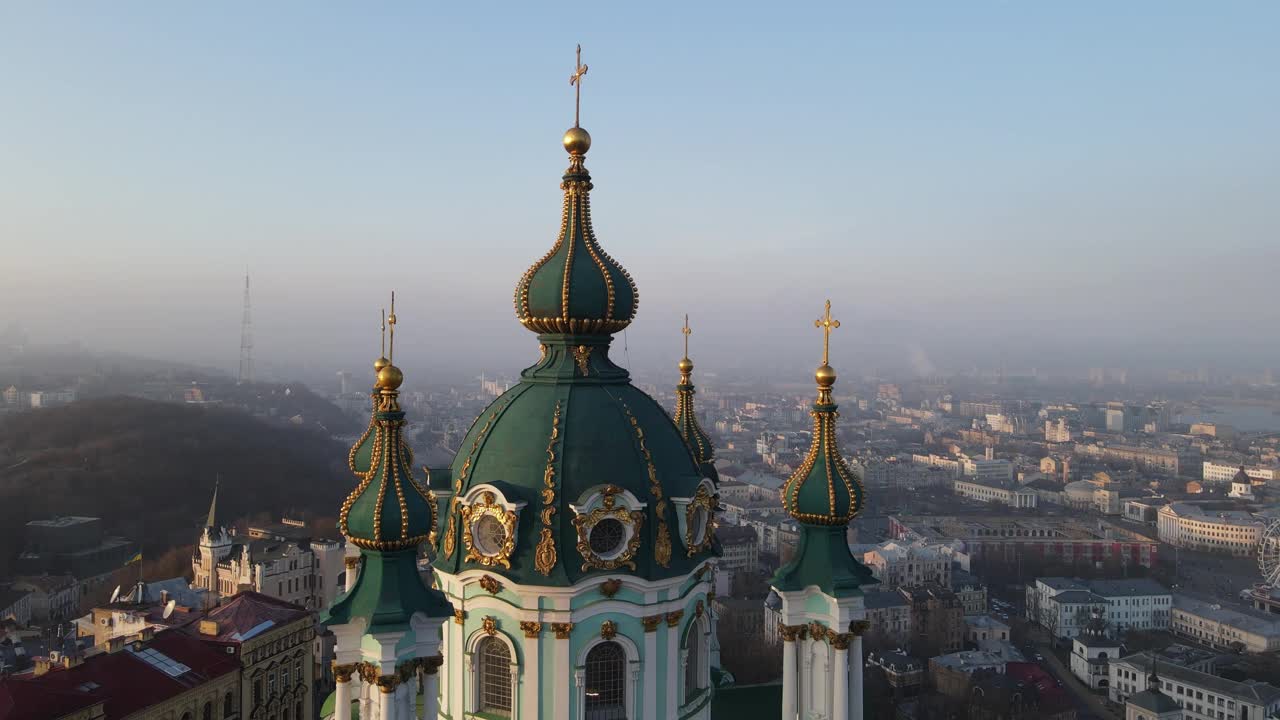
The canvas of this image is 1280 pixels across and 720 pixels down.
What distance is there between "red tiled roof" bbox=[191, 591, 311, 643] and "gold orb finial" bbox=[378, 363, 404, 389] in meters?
30.9

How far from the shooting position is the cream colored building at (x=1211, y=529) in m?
106

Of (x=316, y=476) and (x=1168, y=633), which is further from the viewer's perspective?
(x=316, y=476)

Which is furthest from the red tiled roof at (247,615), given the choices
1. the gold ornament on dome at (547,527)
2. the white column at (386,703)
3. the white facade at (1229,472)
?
the white facade at (1229,472)

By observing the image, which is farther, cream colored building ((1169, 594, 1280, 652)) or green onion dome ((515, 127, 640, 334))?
cream colored building ((1169, 594, 1280, 652))

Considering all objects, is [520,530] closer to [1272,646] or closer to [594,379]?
[594,379]

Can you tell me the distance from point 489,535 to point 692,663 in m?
3.90

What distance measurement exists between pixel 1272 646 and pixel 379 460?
77676mm

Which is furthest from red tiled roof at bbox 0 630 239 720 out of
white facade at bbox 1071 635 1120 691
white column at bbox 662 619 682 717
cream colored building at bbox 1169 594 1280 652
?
cream colored building at bbox 1169 594 1280 652

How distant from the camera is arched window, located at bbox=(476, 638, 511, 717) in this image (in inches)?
516

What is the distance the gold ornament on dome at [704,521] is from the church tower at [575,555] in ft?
0.10

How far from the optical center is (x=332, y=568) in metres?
59.8

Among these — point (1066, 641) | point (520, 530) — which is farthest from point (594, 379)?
point (1066, 641)

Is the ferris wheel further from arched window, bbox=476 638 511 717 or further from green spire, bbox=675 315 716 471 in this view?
arched window, bbox=476 638 511 717

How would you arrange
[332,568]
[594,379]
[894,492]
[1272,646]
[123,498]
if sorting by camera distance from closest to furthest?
1. [594,379]
2. [332,568]
3. [1272,646]
4. [123,498]
5. [894,492]
